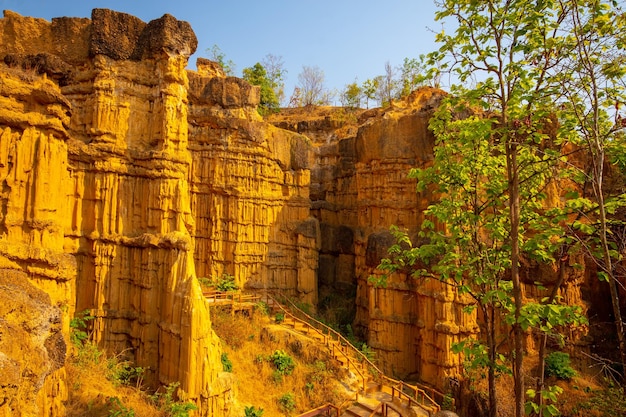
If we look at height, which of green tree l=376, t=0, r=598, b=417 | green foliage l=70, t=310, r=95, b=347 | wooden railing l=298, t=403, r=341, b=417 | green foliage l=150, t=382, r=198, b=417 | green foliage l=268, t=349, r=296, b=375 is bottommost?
wooden railing l=298, t=403, r=341, b=417

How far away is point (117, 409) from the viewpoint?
1032cm

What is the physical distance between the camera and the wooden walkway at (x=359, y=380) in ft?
46.3

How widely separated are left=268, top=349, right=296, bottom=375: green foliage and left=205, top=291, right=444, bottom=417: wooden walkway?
1888 millimetres

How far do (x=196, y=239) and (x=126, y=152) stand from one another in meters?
7.01

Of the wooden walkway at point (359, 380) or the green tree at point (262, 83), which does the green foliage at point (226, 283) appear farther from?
the green tree at point (262, 83)

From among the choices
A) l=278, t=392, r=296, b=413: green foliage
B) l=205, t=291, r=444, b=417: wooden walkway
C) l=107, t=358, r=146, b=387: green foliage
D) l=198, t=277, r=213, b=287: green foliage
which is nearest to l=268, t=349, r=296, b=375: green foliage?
l=278, t=392, r=296, b=413: green foliage

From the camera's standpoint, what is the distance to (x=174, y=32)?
14789 mm

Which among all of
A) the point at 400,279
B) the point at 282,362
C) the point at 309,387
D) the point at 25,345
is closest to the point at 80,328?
the point at 282,362

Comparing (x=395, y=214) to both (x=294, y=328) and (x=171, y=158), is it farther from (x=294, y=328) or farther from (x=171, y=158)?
(x=171, y=158)

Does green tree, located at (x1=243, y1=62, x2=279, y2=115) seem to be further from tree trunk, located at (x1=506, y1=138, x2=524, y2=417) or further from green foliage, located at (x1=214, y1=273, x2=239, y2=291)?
tree trunk, located at (x1=506, y1=138, x2=524, y2=417)

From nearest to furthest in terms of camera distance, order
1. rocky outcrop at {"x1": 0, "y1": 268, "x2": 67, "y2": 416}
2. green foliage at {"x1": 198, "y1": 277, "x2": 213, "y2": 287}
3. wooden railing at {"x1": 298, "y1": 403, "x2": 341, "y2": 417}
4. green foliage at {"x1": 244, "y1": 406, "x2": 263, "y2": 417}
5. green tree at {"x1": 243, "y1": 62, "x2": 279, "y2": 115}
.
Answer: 1. rocky outcrop at {"x1": 0, "y1": 268, "x2": 67, "y2": 416}
2. green foliage at {"x1": 244, "y1": 406, "x2": 263, "y2": 417}
3. wooden railing at {"x1": 298, "y1": 403, "x2": 341, "y2": 417}
4. green foliage at {"x1": 198, "y1": 277, "x2": 213, "y2": 287}
5. green tree at {"x1": 243, "y1": 62, "x2": 279, "y2": 115}

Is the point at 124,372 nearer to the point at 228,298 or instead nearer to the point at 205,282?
the point at 228,298

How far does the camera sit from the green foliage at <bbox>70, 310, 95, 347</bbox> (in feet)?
40.4

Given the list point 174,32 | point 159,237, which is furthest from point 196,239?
point 174,32
